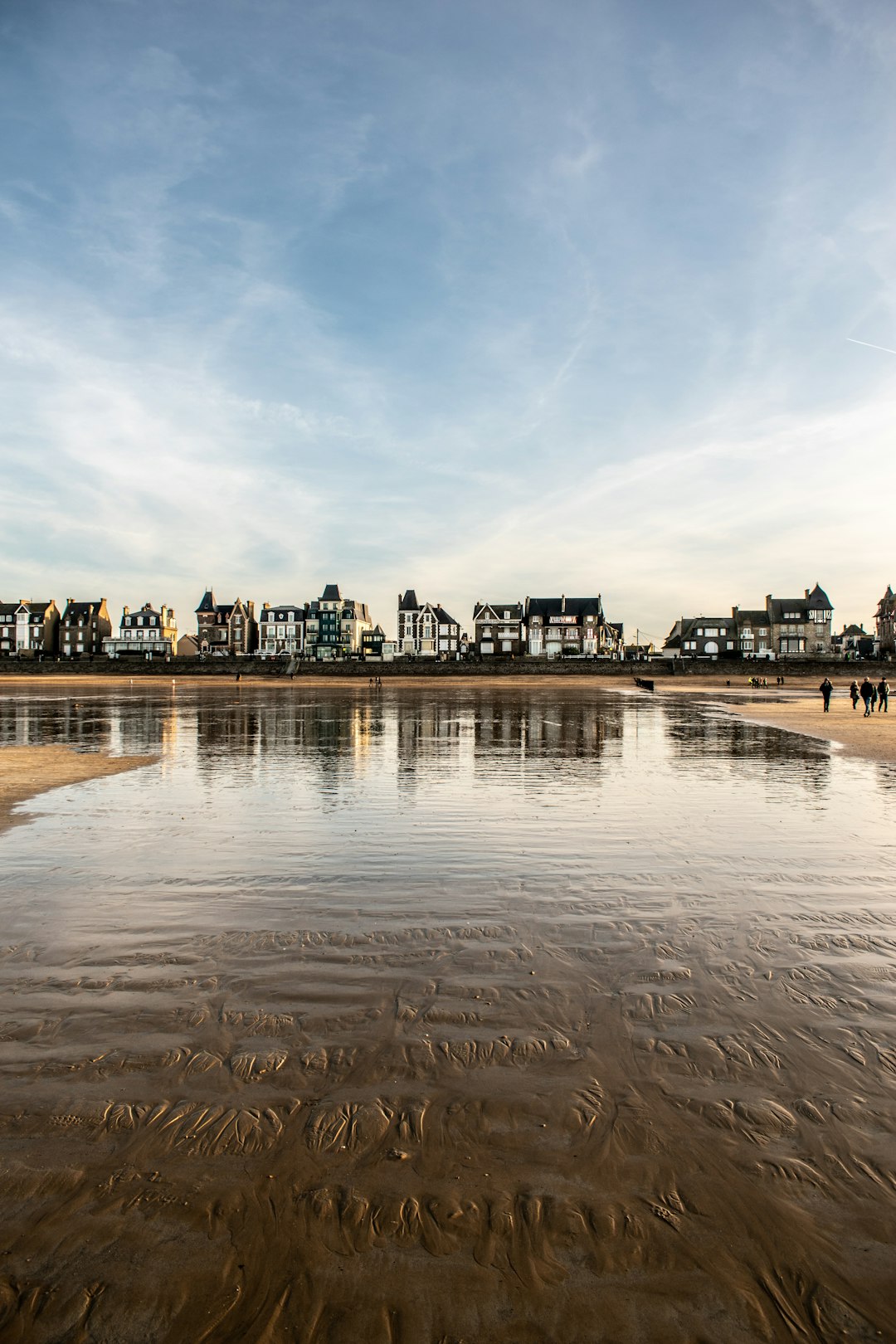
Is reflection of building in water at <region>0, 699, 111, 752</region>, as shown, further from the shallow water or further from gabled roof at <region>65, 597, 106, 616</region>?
gabled roof at <region>65, 597, 106, 616</region>

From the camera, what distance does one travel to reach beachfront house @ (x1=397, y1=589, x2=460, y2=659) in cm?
12538

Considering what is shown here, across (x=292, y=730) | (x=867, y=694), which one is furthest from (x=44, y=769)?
(x=867, y=694)

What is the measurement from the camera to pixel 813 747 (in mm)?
23609

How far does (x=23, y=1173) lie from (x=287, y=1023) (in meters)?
1.89

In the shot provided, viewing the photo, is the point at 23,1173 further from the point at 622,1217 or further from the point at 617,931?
the point at 617,931

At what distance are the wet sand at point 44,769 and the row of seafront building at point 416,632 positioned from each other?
95646 mm

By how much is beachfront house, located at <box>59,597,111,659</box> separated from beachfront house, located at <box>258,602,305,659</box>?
3017 centimetres

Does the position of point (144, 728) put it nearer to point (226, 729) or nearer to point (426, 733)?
point (226, 729)

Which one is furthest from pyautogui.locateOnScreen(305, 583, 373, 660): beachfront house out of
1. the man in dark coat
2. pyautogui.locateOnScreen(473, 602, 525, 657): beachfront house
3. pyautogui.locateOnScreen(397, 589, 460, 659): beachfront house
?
the man in dark coat

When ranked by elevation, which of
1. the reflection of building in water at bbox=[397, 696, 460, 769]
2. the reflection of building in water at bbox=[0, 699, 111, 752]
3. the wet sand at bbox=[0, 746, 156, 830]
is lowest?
the wet sand at bbox=[0, 746, 156, 830]

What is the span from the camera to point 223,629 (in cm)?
13875

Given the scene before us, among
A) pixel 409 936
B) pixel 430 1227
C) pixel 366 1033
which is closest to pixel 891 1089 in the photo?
pixel 430 1227

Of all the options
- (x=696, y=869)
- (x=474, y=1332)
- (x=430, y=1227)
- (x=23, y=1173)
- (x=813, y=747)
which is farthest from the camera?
(x=813, y=747)

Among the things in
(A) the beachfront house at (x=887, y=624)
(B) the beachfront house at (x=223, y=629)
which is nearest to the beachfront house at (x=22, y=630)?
(B) the beachfront house at (x=223, y=629)
